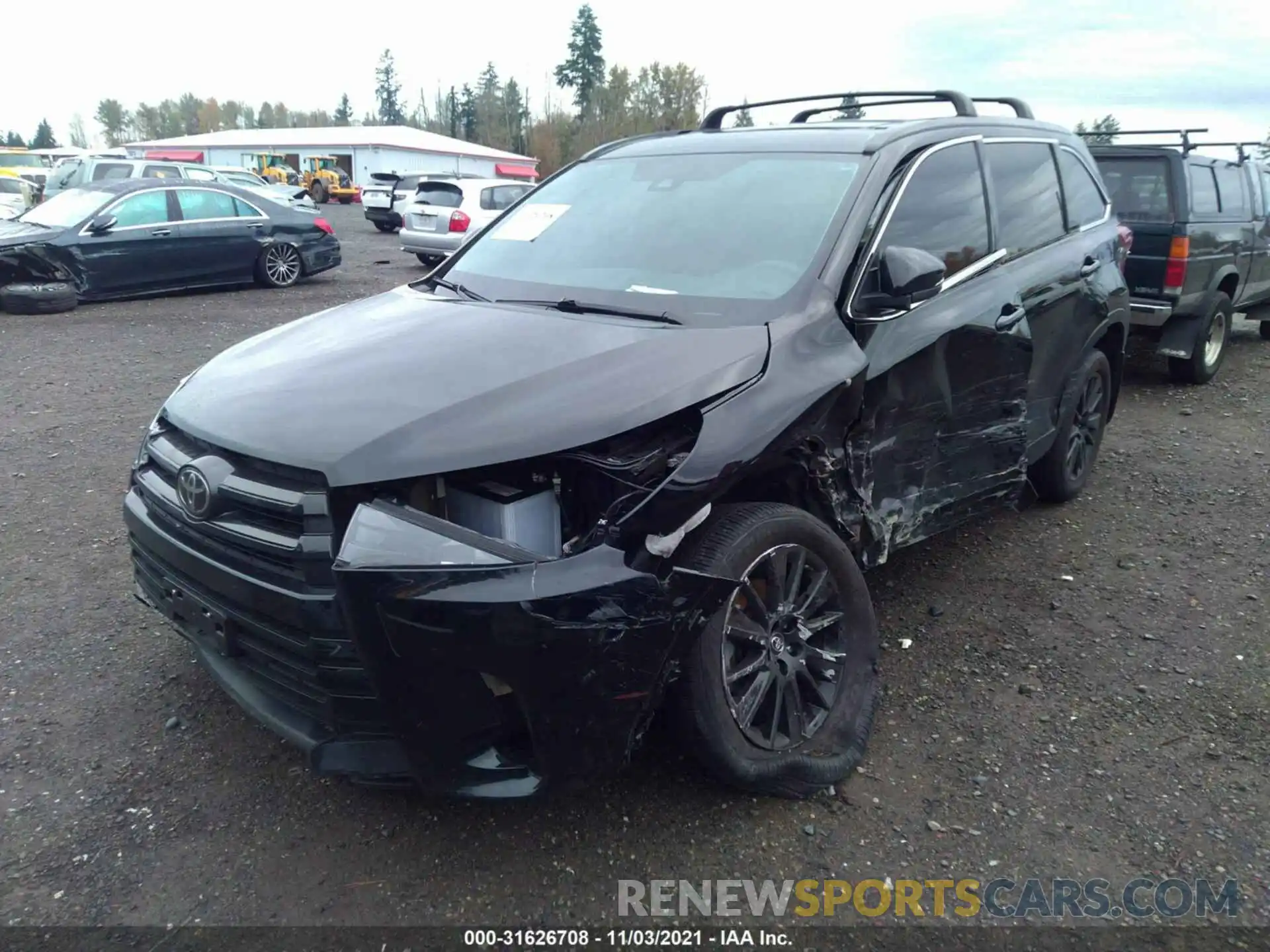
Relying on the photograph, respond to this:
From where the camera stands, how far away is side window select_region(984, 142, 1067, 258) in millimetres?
4141

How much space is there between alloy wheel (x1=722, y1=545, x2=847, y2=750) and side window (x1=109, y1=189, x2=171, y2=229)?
11396 millimetres

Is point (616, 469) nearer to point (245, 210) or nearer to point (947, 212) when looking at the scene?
point (947, 212)

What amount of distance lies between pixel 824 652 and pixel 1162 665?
5.28 feet

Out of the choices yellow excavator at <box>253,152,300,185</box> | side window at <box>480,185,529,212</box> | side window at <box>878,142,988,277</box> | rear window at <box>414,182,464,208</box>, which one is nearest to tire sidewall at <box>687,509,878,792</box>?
side window at <box>878,142,988,277</box>

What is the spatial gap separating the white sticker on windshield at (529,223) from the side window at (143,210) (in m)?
9.45

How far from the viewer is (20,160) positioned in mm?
29828

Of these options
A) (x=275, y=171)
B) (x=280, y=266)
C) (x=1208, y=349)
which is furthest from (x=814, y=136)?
(x=275, y=171)

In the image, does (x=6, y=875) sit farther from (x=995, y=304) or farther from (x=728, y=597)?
(x=995, y=304)

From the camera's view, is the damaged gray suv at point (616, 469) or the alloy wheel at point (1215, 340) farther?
the alloy wheel at point (1215, 340)

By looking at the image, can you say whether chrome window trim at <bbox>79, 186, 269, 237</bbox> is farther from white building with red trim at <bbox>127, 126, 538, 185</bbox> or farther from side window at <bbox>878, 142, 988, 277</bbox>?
white building with red trim at <bbox>127, 126, 538, 185</bbox>

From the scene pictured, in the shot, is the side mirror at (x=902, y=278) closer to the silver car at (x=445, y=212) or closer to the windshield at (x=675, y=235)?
the windshield at (x=675, y=235)

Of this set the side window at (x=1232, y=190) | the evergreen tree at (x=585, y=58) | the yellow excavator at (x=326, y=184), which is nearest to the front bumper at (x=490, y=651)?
the side window at (x=1232, y=190)

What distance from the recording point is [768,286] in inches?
124

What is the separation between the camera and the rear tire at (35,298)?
10.8 m
